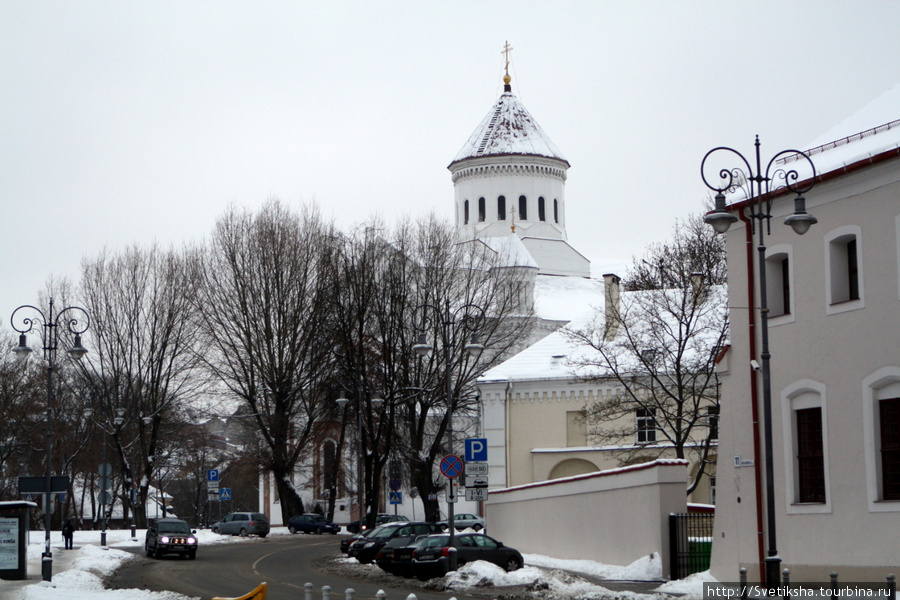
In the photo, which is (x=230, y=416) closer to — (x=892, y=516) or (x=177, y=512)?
(x=892, y=516)

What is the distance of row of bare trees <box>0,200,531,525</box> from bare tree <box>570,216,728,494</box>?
19.9 feet

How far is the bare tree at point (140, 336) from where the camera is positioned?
5900 cm

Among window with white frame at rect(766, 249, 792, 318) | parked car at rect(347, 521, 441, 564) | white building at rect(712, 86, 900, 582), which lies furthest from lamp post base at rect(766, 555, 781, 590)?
parked car at rect(347, 521, 441, 564)

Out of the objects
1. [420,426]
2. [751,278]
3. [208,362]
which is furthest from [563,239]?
[751,278]

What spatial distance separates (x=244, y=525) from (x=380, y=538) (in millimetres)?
23905

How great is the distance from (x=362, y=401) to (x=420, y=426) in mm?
2681

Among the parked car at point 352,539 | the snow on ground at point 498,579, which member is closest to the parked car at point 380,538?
the parked car at point 352,539

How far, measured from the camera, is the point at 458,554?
2727 centimetres

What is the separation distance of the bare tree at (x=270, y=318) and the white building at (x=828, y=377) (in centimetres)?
3129

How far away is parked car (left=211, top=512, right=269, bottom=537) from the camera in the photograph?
5534 centimetres

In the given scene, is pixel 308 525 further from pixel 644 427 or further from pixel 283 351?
pixel 644 427

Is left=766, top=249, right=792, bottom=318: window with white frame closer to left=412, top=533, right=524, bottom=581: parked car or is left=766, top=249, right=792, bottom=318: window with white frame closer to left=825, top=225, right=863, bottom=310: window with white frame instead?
left=825, top=225, right=863, bottom=310: window with white frame

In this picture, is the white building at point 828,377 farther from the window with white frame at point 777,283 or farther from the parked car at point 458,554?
the parked car at point 458,554

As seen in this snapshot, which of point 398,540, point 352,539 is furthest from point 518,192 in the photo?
point 398,540
